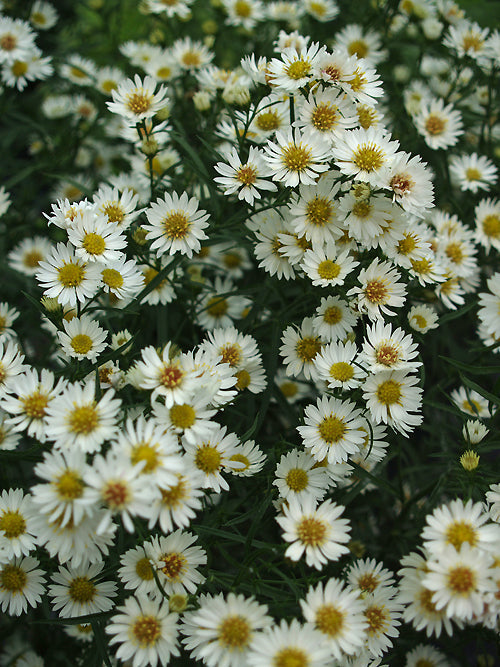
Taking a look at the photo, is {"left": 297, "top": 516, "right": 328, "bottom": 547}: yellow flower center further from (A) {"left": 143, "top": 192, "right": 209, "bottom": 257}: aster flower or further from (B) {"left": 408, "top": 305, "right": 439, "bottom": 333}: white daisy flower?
(A) {"left": 143, "top": 192, "right": 209, "bottom": 257}: aster flower

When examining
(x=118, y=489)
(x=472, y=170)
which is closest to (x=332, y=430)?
(x=118, y=489)

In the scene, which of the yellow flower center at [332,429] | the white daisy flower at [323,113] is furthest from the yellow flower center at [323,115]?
the yellow flower center at [332,429]

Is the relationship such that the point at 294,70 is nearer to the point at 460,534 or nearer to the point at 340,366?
the point at 340,366

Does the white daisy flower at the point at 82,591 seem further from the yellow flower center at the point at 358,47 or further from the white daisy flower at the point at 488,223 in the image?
the yellow flower center at the point at 358,47

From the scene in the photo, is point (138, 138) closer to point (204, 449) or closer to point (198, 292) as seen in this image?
point (198, 292)

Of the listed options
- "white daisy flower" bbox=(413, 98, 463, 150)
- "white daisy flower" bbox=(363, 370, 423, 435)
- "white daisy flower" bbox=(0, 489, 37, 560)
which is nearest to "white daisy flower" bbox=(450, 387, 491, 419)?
"white daisy flower" bbox=(363, 370, 423, 435)

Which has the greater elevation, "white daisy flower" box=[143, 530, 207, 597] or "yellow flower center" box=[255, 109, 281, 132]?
"yellow flower center" box=[255, 109, 281, 132]
